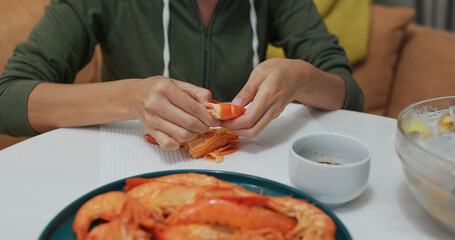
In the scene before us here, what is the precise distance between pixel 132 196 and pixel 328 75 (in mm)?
793

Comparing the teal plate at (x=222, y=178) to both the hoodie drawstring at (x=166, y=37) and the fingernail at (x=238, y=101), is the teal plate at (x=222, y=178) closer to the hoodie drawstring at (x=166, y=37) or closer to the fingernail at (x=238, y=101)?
the fingernail at (x=238, y=101)

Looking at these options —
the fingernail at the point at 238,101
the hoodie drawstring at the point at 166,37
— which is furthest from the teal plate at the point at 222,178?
the hoodie drawstring at the point at 166,37

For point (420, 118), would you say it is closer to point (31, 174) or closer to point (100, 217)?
point (100, 217)

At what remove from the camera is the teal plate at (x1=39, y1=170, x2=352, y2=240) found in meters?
0.61

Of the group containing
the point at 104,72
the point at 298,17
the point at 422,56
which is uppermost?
the point at 298,17

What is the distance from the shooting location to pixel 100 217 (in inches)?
24.2

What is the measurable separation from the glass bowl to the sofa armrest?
1.40m

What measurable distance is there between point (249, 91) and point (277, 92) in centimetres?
7

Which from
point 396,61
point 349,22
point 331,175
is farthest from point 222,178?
point 396,61

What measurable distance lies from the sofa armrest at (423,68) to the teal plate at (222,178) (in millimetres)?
1632

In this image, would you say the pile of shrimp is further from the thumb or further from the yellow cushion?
the yellow cushion

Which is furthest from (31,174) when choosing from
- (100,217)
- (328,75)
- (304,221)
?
(328,75)

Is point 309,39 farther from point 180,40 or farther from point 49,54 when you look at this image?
point 49,54

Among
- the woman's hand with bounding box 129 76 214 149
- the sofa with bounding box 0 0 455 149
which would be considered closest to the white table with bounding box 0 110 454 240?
the woman's hand with bounding box 129 76 214 149
